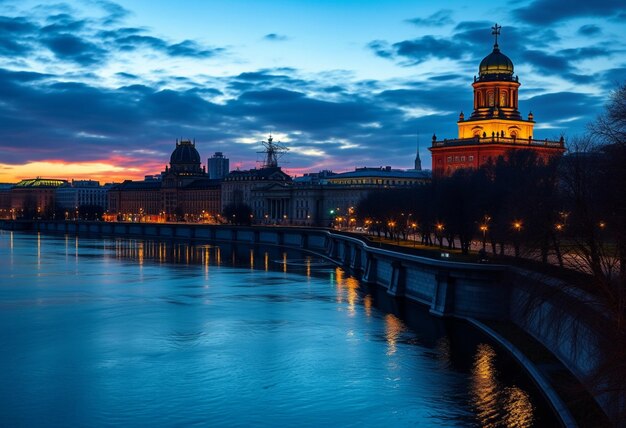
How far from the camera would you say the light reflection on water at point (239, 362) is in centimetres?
2727

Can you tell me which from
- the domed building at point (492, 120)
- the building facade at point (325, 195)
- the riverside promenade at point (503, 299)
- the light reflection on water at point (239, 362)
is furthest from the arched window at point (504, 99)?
the light reflection on water at point (239, 362)

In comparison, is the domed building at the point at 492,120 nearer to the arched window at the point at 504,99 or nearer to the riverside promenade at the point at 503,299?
the arched window at the point at 504,99

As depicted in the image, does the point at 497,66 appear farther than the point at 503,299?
Yes

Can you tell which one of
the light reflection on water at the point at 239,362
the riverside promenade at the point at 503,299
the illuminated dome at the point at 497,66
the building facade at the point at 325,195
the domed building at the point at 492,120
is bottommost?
the light reflection on water at the point at 239,362

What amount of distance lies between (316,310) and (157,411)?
2344cm

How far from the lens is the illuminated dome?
111688 millimetres

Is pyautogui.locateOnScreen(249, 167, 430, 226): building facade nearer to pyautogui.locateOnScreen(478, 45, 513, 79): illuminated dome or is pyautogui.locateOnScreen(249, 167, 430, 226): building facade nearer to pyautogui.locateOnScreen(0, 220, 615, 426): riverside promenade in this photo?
pyautogui.locateOnScreen(478, 45, 513, 79): illuminated dome

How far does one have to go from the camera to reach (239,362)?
34.5 m

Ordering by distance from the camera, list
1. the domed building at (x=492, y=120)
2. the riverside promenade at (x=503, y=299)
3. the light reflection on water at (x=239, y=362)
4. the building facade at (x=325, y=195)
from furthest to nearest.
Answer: the building facade at (x=325, y=195) → the domed building at (x=492, y=120) → the light reflection on water at (x=239, y=362) → the riverside promenade at (x=503, y=299)

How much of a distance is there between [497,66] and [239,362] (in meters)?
86.6

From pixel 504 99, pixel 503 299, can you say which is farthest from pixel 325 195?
pixel 503 299

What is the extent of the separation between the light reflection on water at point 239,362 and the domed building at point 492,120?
54.8 metres

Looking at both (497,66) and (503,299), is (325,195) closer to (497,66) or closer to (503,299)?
(497,66)

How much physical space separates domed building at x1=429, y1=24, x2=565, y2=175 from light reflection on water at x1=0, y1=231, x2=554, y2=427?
54.8m
